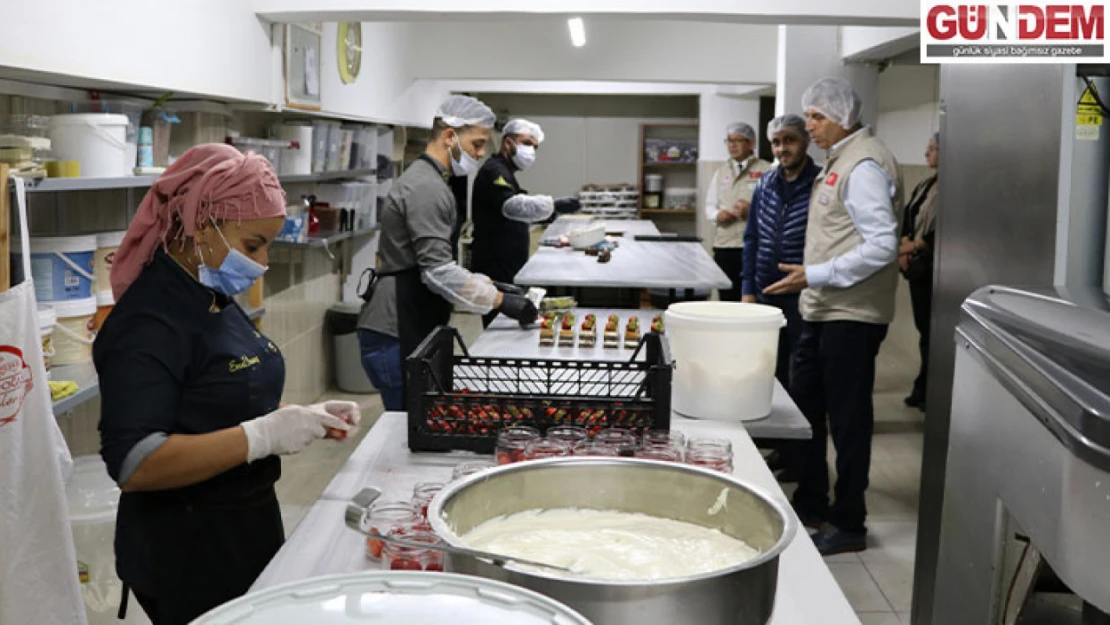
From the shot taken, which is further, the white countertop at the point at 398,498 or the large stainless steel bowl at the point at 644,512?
the white countertop at the point at 398,498

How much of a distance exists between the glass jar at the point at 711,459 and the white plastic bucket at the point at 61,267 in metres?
1.94

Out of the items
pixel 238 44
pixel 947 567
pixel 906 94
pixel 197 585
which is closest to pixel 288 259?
pixel 238 44

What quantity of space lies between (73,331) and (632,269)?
2825 mm

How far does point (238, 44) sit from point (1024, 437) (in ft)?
10.6

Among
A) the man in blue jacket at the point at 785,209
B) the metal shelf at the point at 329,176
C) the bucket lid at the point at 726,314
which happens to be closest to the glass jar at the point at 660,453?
the bucket lid at the point at 726,314

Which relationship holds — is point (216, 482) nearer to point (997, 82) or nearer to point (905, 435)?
point (997, 82)

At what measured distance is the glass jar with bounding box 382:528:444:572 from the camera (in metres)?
1.44

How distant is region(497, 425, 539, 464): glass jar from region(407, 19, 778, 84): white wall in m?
6.29

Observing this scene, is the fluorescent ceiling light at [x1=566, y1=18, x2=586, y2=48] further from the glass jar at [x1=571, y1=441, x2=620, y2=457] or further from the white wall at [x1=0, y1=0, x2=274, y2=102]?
the glass jar at [x1=571, y1=441, x2=620, y2=457]

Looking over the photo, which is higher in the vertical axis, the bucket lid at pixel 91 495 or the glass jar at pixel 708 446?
the glass jar at pixel 708 446

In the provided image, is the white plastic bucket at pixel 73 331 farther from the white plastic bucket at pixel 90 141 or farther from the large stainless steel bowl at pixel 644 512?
the large stainless steel bowl at pixel 644 512

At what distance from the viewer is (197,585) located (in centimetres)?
189

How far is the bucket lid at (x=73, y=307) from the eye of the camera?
9.34ft

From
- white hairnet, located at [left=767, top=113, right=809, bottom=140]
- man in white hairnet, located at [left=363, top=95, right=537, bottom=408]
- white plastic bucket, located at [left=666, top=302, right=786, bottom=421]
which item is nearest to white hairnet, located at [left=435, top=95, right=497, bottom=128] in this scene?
man in white hairnet, located at [left=363, top=95, right=537, bottom=408]
